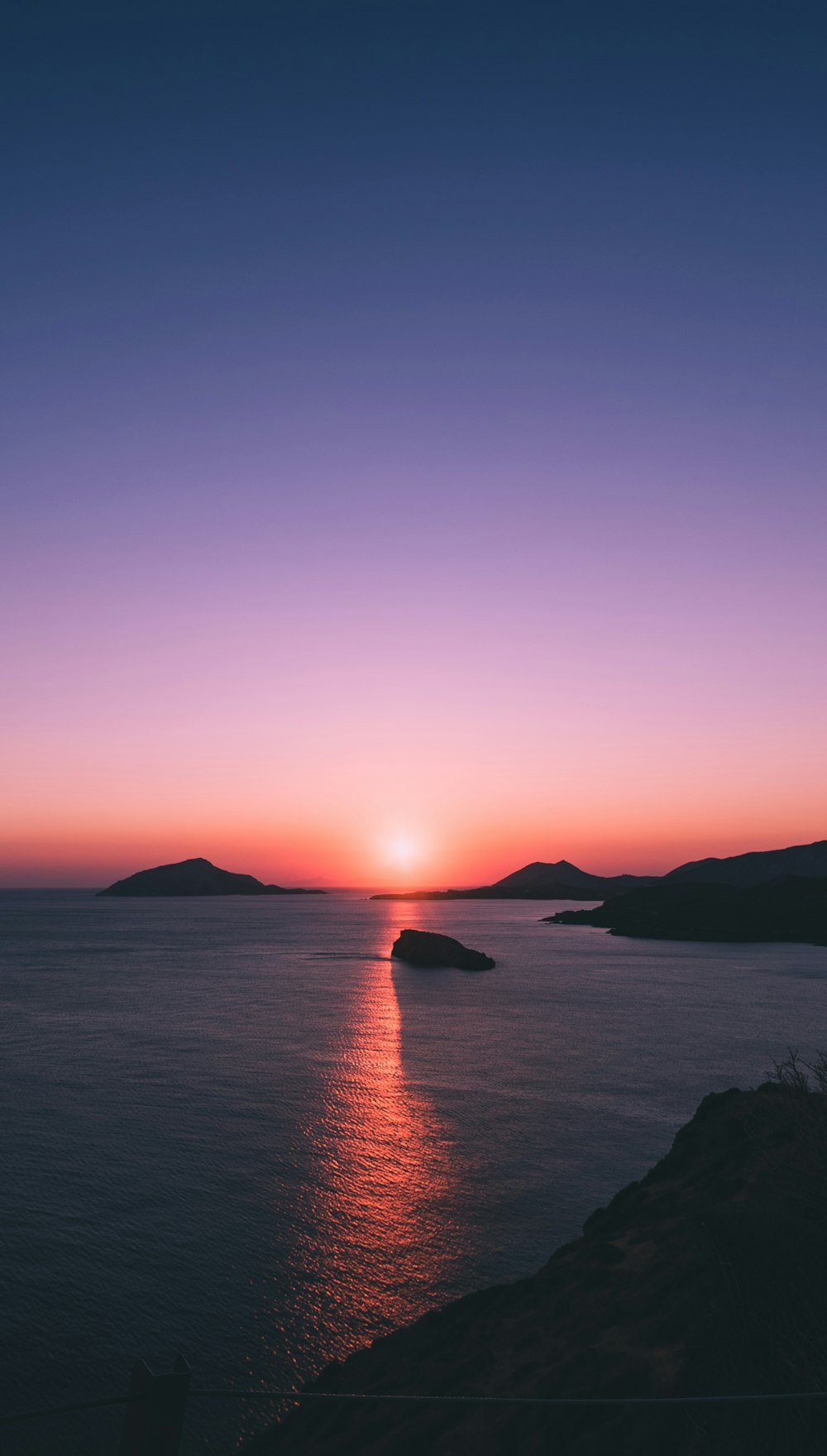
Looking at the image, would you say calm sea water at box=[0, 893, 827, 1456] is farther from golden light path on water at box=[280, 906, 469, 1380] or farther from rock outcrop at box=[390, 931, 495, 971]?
rock outcrop at box=[390, 931, 495, 971]

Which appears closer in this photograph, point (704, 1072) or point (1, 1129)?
point (1, 1129)

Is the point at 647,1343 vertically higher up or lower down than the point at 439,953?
higher up

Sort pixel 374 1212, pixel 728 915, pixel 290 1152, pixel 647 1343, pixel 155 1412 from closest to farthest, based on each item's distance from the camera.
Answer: pixel 155 1412 → pixel 647 1343 → pixel 374 1212 → pixel 290 1152 → pixel 728 915

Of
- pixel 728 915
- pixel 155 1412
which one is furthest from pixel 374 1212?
pixel 728 915

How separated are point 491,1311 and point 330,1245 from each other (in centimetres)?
694

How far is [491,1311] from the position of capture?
14297 mm

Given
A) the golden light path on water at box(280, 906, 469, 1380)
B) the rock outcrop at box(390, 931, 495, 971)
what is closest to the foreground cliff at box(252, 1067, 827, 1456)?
the golden light path on water at box(280, 906, 469, 1380)

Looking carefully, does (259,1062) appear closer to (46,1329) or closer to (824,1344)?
(46,1329)

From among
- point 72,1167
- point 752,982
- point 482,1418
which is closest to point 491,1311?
point 482,1418

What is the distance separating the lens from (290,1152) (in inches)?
1045

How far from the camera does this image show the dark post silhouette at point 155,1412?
4.69 meters

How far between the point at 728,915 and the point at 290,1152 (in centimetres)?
15078

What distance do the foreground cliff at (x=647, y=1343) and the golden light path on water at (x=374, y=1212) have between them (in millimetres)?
2306

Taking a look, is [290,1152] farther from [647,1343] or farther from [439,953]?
[439,953]
